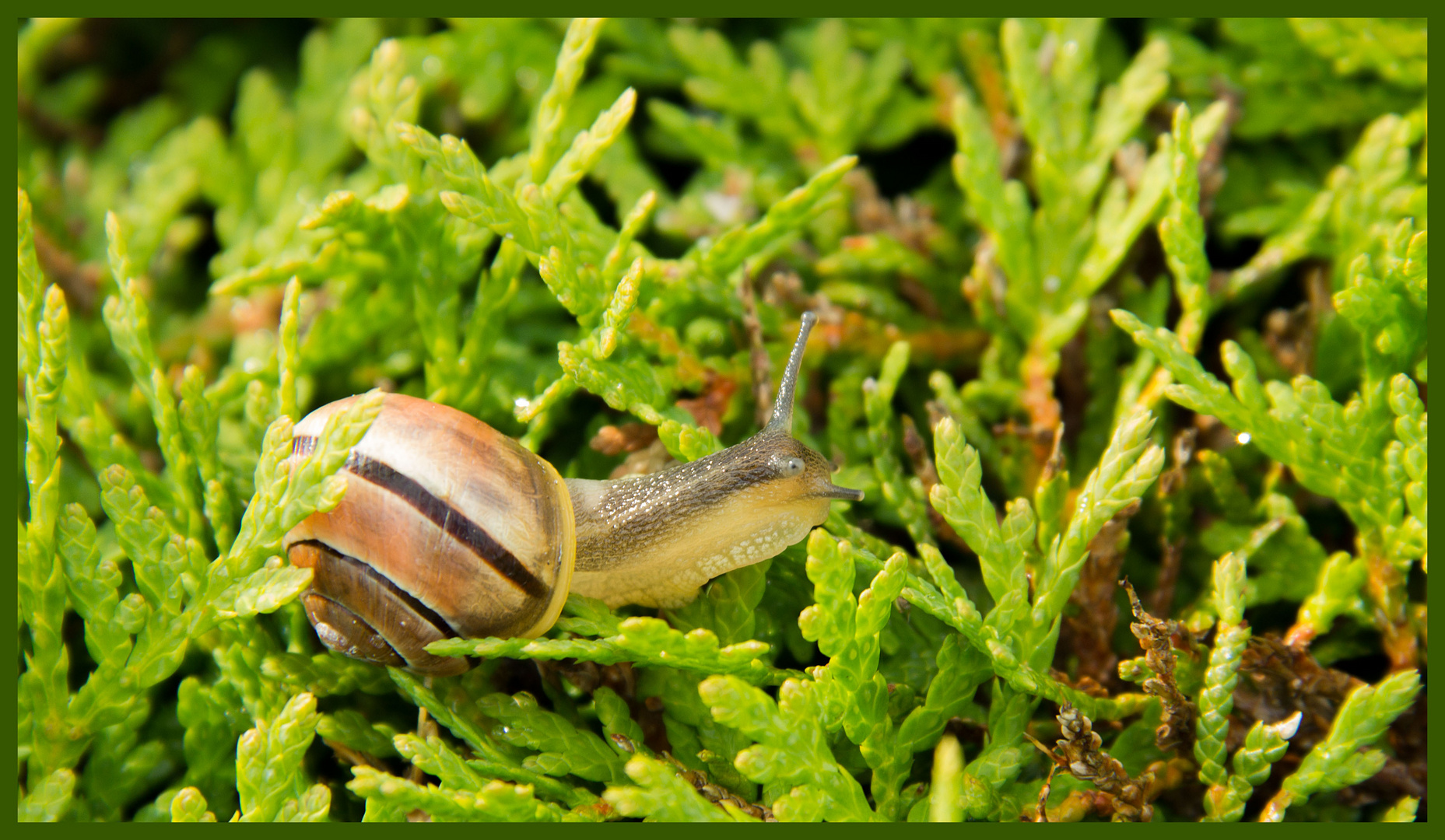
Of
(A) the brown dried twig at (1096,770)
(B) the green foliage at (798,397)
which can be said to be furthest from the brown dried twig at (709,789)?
(A) the brown dried twig at (1096,770)

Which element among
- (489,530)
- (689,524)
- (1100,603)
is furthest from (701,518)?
(1100,603)

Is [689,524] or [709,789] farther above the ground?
[689,524]

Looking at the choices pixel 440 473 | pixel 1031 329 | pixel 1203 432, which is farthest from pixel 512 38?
pixel 1203 432

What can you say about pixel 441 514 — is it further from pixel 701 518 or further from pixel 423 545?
pixel 701 518

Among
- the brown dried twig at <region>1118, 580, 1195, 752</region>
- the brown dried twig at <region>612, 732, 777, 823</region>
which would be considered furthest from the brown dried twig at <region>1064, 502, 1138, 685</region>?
the brown dried twig at <region>612, 732, 777, 823</region>

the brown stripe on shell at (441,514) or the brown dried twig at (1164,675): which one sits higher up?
the brown stripe on shell at (441,514)

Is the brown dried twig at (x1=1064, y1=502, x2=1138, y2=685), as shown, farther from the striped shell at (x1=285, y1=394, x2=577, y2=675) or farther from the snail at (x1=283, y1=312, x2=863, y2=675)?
the striped shell at (x1=285, y1=394, x2=577, y2=675)

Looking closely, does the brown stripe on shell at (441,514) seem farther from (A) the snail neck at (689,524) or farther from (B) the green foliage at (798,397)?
(A) the snail neck at (689,524)
